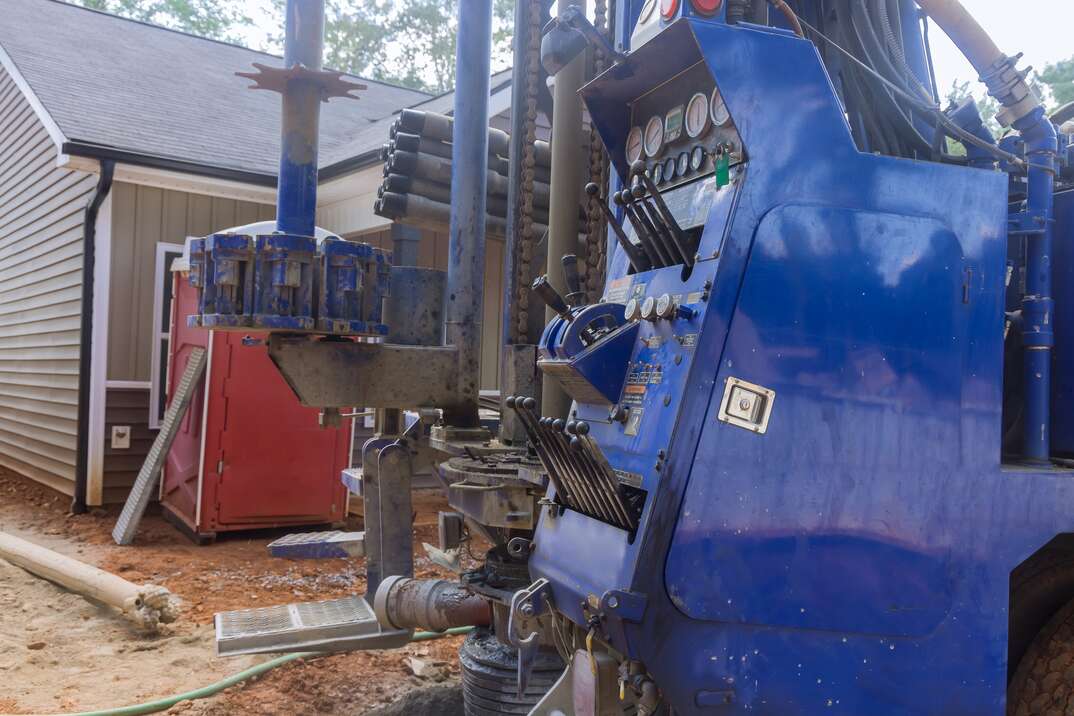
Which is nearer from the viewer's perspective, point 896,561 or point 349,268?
point 896,561

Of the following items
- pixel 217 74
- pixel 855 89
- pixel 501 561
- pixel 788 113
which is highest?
pixel 217 74

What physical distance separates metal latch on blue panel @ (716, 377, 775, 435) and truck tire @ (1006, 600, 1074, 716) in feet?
3.50

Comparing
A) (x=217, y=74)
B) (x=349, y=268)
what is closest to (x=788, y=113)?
(x=349, y=268)

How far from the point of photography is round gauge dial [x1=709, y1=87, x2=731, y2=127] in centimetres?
245

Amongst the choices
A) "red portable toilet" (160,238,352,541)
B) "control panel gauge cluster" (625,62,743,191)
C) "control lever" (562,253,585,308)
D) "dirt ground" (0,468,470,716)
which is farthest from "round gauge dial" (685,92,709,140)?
"red portable toilet" (160,238,352,541)

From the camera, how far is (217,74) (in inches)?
543

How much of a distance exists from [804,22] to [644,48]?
1.92 feet

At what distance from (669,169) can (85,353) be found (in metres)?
8.23

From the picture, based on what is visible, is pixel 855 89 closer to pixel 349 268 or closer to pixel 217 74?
pixel 349 268

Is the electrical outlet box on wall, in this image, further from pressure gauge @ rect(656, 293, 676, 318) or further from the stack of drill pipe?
pressure gauge @ rect(656, 293, 676, 318)

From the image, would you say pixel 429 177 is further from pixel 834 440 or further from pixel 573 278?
pixel 834 440

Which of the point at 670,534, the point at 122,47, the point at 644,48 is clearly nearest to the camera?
the point at 670,534

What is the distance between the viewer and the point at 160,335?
9648 mm

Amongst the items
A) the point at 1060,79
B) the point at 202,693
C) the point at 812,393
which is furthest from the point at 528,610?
the point at 1060,79
